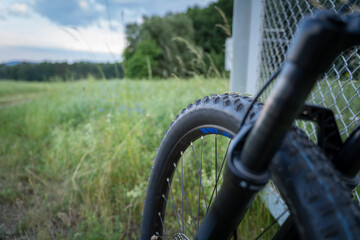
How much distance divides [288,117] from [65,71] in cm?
619

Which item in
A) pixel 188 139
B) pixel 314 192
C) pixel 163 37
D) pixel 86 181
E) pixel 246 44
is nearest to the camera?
pixel 314 192

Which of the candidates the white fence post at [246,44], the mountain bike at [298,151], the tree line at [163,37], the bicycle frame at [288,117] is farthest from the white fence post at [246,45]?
the tree line at [163,37]

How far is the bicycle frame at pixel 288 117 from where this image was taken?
423 millimetres

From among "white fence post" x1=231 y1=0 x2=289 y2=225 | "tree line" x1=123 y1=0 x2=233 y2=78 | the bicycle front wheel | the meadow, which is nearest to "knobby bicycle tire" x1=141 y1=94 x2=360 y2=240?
the bicycle front wheel

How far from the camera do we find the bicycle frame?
16.7 inches

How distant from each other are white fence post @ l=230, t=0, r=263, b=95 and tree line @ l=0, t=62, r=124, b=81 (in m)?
1.35

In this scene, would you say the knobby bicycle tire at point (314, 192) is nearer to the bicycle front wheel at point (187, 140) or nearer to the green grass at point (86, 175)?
the bicycle front wheel at point (187, 140)

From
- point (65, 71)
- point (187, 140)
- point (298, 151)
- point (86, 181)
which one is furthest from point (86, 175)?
point (65, 71)

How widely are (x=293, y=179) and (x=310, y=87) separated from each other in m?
0.18

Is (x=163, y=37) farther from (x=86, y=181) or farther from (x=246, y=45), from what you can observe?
(x=86, y=181)

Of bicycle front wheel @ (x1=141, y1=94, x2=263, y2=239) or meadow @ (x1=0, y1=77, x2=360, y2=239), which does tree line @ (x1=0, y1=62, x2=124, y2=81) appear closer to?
meadow @ (x1=0, y1=77, x2=360, y2=239)

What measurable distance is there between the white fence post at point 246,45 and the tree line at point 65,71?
135 centimetres

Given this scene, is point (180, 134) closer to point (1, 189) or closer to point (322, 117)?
point (322, 117)

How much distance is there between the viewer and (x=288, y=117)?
0.51m
